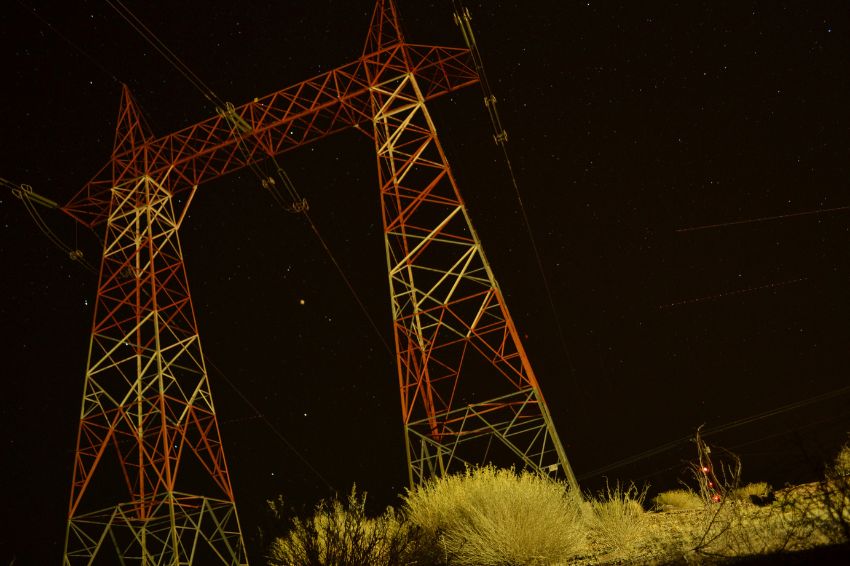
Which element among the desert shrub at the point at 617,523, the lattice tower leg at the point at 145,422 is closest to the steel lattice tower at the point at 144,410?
the lattice tower leg at the point at 145,422

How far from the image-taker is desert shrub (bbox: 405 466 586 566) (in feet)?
18.4

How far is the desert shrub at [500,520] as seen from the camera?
5594 mm

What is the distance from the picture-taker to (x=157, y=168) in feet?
45.7

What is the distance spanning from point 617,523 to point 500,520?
1.61 m

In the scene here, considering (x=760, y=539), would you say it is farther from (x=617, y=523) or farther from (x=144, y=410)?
(x=144, y=410)

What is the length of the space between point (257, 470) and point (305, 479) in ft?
8.28

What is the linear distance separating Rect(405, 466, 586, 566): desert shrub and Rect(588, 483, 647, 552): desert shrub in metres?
0.25

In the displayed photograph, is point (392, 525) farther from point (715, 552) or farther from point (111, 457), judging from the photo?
point (111, 457)

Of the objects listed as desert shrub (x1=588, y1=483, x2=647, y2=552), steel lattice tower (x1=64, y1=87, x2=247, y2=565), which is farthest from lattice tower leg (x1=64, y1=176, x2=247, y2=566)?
desert shrub (x1=588, y1=483, x2=647, y2=552)

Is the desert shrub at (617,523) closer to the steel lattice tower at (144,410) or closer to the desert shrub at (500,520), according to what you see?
the desert shrub at (500,520)

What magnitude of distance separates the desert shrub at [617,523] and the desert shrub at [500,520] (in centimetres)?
25

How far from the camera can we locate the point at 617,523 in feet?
20.7

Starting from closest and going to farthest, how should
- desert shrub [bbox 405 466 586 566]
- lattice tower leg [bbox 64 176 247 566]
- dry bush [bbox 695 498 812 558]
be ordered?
dry bush [bbox 695 498 812 558] < desert shrub [bbox 405 466 586 566] < lattice tower leg [bbox 64 176 247 566]

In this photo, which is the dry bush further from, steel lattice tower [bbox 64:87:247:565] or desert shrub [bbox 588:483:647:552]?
steel lattice tower [bbox 64:87:247:565]
